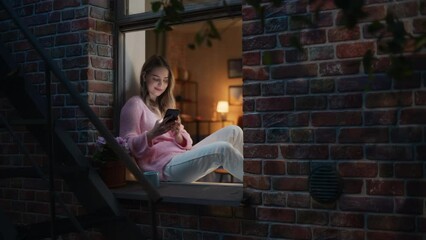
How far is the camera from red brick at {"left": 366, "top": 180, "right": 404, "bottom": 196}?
2.20 m

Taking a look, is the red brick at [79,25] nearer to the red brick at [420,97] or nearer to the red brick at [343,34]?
the red brick at [343,34]

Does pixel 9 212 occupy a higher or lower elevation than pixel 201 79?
lower

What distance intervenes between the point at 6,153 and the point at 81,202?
96 centimetres

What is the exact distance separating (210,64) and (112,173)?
7.32m

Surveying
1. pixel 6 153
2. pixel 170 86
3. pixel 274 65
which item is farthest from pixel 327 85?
pixel 6 153

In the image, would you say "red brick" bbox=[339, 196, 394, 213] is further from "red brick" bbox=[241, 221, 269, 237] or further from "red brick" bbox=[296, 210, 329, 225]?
"red brick" bbox=[241, 221, 269, 237]

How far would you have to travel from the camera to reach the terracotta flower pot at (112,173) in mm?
3051

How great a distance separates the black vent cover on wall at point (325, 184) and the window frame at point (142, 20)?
434mm

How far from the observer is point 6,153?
3.56 metres

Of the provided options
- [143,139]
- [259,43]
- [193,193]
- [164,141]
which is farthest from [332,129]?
[164,141]

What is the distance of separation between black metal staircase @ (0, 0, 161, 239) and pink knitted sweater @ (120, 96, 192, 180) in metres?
0.39

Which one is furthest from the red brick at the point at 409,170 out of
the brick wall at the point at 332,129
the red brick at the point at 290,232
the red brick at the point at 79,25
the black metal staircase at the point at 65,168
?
the red brick at the point at 79,25

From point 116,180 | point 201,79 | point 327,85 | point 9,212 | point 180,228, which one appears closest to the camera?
point 327,85

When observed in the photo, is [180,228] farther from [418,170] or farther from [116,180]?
[418,170]
